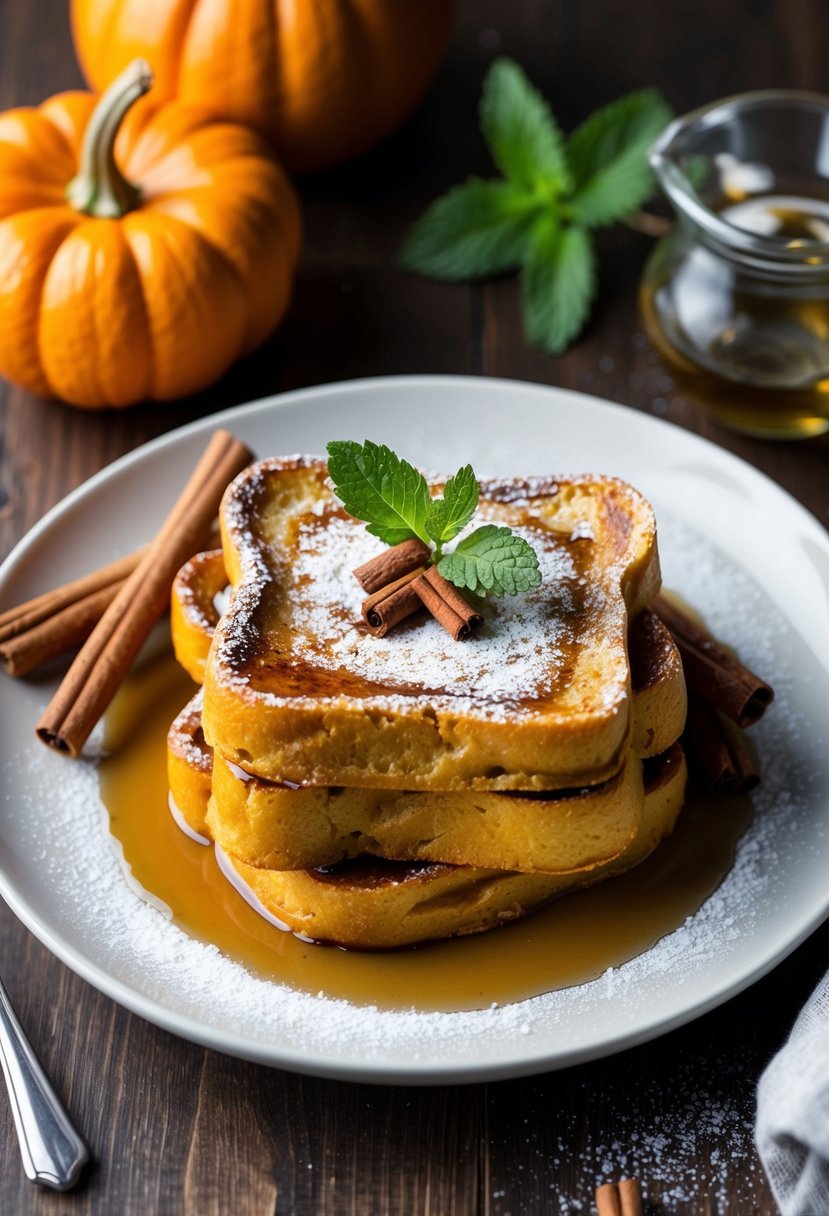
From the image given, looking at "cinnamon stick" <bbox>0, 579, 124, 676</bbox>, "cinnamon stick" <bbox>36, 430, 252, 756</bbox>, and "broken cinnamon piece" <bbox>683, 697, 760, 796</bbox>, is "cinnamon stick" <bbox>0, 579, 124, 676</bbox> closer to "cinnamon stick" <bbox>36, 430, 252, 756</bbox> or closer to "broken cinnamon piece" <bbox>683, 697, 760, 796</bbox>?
"cinnamon stick" <bbox>36, 430, 252, 756</bbox>

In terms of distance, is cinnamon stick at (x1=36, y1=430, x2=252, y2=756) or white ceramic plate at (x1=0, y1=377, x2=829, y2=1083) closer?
white ceramic plate at (x1=0, y1=377, x2=829, y2=1083)

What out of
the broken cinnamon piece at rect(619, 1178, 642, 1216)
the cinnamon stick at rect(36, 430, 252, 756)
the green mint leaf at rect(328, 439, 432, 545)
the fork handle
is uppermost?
the green mint leaf at rect(328, 439, 432, 545)

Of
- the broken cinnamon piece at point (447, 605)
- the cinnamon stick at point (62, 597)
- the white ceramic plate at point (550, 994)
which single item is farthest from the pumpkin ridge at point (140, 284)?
the broken cinnamon piece at point (447, 605)

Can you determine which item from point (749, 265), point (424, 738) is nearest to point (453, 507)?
point (424, 738)

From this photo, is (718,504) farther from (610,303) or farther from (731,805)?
(610,303)

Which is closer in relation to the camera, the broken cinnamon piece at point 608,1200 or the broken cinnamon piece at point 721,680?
the broken cinnamon piece at point 608,1200

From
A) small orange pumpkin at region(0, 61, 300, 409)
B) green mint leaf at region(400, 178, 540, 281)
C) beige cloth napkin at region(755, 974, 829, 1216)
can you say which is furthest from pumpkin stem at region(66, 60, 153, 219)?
beige cloth napkin at region(755, 974, 829, 1216)

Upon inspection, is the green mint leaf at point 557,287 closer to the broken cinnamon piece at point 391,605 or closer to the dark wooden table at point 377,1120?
the dark wooden table at point 377,1120
